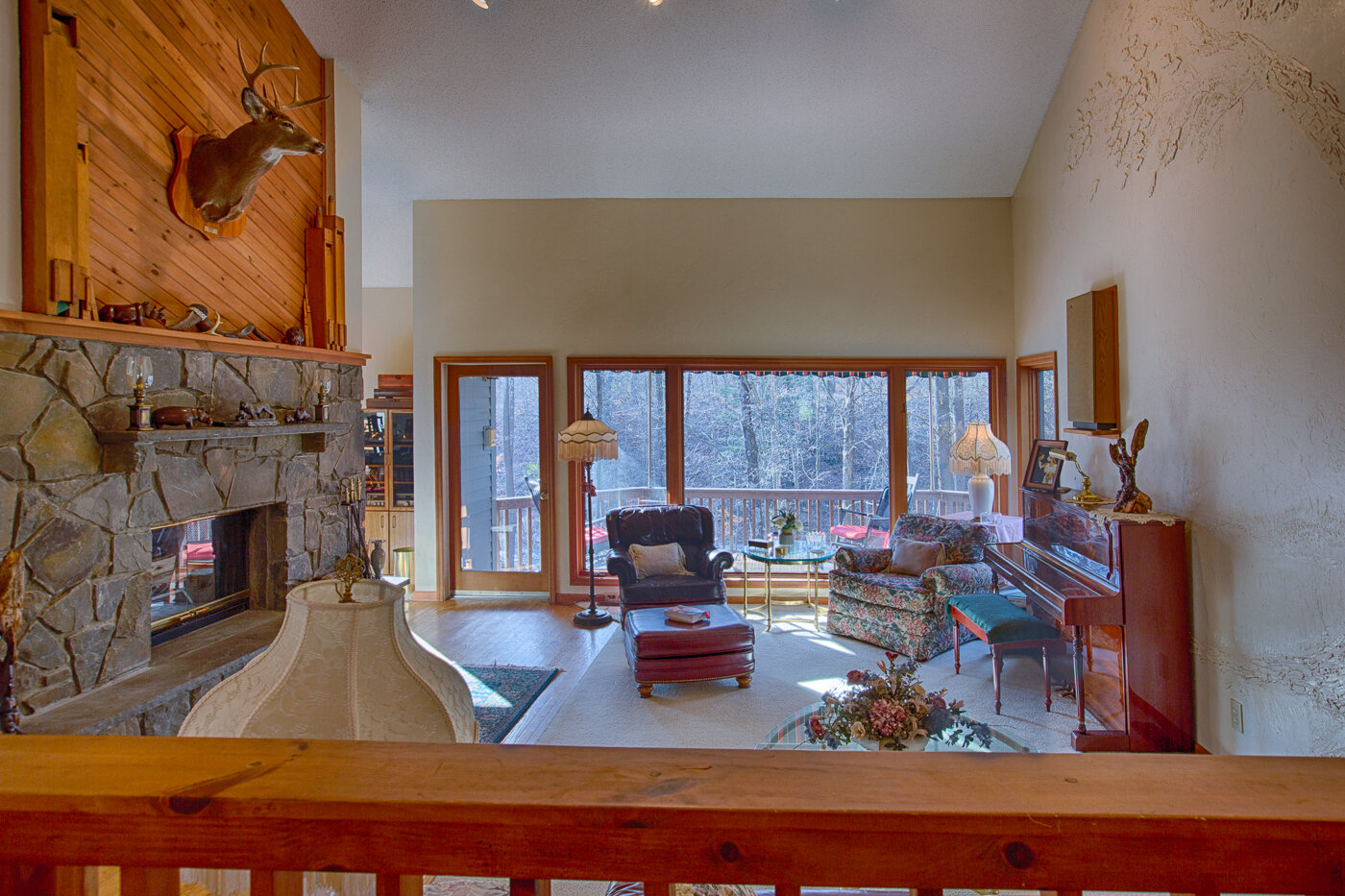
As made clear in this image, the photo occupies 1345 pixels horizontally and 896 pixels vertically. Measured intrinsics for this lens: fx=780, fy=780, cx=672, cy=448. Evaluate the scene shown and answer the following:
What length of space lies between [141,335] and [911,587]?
4327 millimetres

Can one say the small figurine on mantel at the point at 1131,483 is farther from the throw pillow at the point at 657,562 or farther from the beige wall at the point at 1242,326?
the throw pillow at the point at 657,562

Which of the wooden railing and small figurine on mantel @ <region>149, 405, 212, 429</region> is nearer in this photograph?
the wooden railing

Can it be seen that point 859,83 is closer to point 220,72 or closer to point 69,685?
point 220,72

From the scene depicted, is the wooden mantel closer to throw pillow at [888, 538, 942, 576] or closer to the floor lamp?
the floor lamp

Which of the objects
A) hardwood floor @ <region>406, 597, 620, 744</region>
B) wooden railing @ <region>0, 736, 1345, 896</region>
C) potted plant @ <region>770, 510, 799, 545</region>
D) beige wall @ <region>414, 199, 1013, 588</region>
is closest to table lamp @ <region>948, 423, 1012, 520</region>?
beige wall @ <region>414, 199, 1013, 588</region>

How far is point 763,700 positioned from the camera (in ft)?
14.3

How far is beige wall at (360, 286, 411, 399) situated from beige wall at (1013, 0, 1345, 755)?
237 inches

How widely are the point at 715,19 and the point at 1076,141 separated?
239cm

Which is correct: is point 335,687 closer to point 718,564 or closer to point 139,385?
point 139,385

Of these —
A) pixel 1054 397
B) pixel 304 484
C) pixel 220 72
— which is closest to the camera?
pixel 220 72

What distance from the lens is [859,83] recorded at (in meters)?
5.21

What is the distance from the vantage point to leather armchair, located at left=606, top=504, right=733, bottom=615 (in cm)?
539

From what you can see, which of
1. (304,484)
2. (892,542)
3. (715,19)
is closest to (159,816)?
(304,484)

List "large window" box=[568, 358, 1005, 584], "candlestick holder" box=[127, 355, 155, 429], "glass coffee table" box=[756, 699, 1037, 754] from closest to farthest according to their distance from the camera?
"glass coffee table" box=[756, 699, 1037, 754] → "candlestick holder" box=[127, 355, 155, 429] → "large window" box=[568, 358, 1005, 584]
